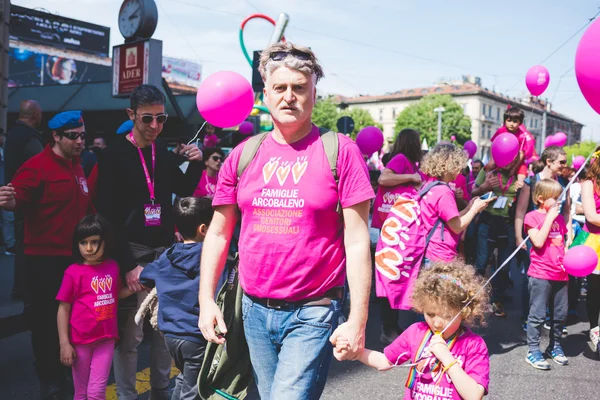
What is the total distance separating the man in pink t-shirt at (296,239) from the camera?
2.03 metres

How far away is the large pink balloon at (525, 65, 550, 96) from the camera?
673 cm

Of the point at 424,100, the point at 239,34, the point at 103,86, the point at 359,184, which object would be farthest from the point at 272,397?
the point at 424,100

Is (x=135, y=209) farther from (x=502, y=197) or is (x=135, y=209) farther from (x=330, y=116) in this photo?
(x=330, y=116)

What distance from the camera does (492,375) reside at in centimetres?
431

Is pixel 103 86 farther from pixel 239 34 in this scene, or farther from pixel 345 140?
pixel 345 140

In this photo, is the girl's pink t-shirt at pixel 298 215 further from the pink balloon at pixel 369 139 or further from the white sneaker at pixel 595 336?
the pink balloon at pixel 369 139

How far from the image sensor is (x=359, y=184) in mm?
2014

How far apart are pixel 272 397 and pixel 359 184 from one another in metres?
0.91

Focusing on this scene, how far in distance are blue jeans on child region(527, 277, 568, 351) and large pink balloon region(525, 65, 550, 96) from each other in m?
3.10

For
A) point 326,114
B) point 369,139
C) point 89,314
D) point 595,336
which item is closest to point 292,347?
point 89,314

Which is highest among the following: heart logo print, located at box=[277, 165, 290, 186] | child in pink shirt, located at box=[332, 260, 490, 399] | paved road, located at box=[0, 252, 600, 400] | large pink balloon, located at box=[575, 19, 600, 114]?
large pink balloon, located at box=[575, 19, 600, 114]

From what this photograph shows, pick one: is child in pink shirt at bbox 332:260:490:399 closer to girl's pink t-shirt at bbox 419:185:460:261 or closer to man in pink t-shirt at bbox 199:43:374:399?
man in pink t-shirt at bbox 199:43:374:399

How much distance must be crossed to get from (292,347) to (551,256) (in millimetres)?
3420

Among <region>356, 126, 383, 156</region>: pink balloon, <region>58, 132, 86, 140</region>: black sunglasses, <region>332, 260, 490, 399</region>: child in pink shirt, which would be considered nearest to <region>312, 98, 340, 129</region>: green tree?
<region>356, 126, 383, 156</region>: pink balloon
